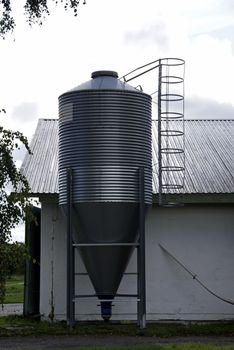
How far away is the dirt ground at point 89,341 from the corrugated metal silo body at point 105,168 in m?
1.82

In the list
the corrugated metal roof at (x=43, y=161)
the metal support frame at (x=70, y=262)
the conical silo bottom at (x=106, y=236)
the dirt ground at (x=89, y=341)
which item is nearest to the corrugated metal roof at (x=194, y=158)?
the corrugated metal roof at (x=43, y=161)

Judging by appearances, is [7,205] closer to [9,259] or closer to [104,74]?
[9,259]

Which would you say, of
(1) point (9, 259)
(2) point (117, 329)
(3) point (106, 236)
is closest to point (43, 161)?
(3) point (106, 236)

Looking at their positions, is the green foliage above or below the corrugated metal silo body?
below

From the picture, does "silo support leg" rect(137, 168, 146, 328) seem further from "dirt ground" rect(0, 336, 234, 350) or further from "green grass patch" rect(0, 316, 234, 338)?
"dirt ground" rect(0, 336, 234, 350)

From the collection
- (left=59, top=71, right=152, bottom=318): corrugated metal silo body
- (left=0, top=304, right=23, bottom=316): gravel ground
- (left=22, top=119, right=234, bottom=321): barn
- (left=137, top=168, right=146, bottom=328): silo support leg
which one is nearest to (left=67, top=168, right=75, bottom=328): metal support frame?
(left=59, top=71, right=152, bottom=318): corrugated metal silo body

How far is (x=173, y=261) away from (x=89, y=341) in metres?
4.74

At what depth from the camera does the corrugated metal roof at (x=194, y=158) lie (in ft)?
58.9

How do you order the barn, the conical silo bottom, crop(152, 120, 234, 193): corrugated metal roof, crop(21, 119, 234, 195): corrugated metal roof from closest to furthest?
the conical silo bottom < the barn < crop(21, 119, 234, 195): corrugated metal roof < crop(152, 120, 234, 193): corrugated metal roof

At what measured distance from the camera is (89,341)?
13.7 m

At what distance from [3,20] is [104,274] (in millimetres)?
6285

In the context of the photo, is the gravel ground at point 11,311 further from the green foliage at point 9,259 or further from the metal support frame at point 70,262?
the green foliage at point 9,259

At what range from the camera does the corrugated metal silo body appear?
1532 centimetres

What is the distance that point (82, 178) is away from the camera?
50.9 feet
